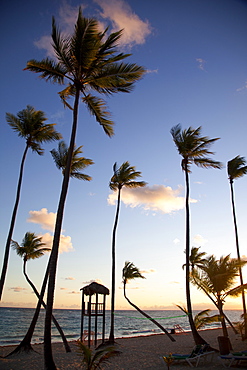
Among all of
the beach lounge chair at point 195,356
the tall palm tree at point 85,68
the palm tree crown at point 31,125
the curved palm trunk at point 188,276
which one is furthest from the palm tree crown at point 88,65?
the beach lounge chair at point 195,356

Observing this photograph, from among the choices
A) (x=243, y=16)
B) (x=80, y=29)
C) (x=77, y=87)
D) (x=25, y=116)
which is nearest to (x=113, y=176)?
(x=25, y=116)

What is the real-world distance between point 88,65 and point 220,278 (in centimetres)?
1098

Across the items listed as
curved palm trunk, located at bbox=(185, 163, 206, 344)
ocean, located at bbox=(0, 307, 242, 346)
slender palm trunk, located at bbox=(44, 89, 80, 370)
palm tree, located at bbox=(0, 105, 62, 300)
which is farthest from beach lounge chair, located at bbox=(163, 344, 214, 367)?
palm tree, located at bbox=(0, 105, 62, 300)

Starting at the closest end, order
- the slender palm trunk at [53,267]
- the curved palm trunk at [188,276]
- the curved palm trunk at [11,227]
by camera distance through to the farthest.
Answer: the slender palm trunk at [53,267] < the curved palm trunk at [11,227] < the curved palm trunk at [188,276]

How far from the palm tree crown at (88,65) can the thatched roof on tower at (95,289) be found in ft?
37.6

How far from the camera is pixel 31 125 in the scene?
1461 cm

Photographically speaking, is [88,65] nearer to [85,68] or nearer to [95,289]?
[85,68]

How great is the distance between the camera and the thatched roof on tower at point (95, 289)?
57.0ft

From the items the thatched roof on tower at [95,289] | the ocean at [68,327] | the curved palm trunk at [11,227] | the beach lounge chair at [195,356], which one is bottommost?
the ocean at [68,327]

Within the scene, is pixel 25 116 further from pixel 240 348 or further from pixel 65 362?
pixel 240 348

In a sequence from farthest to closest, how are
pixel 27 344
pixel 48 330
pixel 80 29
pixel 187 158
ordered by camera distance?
pixel 187 158 < pixel 27 344 < pixel 80 29 < pixel 48 330

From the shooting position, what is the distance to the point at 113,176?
20.4 meters

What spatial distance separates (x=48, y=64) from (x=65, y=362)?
38.9ft

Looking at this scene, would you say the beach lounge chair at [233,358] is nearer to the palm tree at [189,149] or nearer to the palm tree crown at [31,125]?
the palm tree at [189,149]
